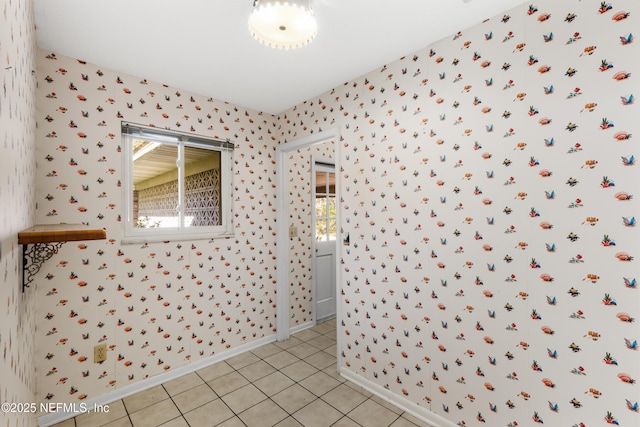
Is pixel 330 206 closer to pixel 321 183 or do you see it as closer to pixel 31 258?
pixel 321 183

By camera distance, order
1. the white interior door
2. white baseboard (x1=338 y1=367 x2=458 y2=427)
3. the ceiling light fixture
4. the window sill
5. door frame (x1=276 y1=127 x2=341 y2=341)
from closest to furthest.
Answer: the ceiling light fixture → white baseboard (x1=338 y1=367 x2=458 y2=427) → the window sill → door frame (x1=276 y1=127 x2=341 y2=341) → the white interior door

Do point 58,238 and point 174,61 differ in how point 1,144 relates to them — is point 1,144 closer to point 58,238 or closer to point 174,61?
point 58,238

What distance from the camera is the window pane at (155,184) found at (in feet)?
7.80

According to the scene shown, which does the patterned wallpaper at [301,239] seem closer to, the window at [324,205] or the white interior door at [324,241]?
the white interior door at [324,241]

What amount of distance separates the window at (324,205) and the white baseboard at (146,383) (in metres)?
1.52

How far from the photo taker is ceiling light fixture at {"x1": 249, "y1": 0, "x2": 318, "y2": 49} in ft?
4.27

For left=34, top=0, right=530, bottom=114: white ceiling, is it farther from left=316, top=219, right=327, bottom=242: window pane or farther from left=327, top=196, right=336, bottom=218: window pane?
left=316, top=219, right=327, bottom=242: window pane

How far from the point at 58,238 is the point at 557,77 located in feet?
7.73

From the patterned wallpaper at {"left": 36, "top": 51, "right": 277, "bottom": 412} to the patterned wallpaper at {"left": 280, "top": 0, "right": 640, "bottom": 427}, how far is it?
1387 mm

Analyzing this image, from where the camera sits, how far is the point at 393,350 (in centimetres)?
213

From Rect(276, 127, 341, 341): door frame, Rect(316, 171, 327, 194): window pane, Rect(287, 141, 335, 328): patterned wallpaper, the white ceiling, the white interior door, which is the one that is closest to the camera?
the white ceiling

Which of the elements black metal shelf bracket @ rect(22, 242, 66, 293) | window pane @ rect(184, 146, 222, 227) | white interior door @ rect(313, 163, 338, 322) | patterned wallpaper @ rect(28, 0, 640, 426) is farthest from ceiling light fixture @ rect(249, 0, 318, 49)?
white interior door @ rect(313, 163, 338, 322)

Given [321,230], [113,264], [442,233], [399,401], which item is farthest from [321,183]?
[399,401]

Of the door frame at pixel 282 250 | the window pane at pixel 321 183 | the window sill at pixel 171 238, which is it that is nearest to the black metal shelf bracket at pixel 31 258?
→ the window sill at pixel 171 238
